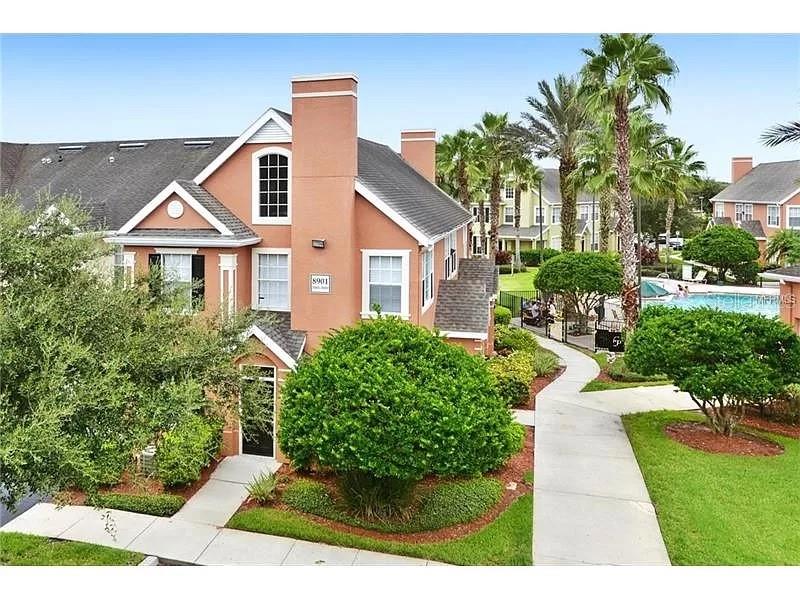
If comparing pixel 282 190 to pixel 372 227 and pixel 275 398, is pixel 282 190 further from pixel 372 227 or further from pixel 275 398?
pixel 275 398

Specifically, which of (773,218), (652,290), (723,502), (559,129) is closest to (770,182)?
(773,218)

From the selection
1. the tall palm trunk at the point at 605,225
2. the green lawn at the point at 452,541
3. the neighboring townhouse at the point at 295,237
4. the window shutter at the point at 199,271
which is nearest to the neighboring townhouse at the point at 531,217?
the tall palm trunk at the point at 605,225

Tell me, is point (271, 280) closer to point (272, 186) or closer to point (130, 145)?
point (272, 186)

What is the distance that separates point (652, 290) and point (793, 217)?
10.9 ft

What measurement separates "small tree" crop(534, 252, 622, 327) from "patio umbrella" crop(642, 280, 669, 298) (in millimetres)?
2251

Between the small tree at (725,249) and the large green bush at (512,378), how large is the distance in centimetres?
412

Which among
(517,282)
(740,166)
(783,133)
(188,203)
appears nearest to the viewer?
(783,133)

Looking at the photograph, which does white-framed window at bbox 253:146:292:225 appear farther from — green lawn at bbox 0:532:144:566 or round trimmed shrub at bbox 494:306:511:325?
round trimmed shrub at bbox 494:306:511:325

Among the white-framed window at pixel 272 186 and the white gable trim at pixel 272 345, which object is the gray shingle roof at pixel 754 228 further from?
the white gable trim at pixel 272 345

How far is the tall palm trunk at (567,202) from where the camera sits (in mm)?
18078

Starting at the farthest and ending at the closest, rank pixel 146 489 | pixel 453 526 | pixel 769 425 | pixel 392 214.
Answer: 1. pixel 769 425
2. pixel 392 214
3. pixel 146 489
4. pixel 453 526

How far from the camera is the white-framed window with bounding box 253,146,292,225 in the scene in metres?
9.86

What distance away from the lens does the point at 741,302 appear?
11148 millimetres

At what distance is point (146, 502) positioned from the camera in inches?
322
